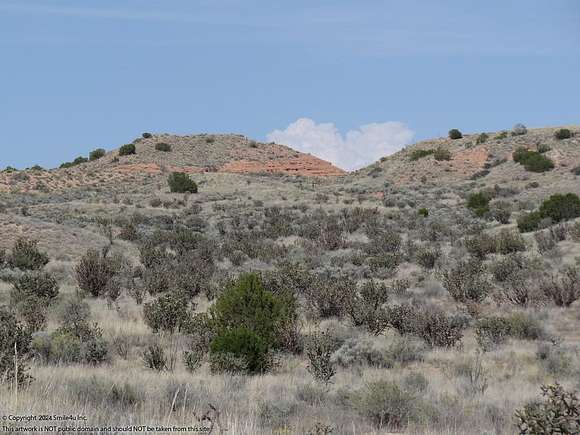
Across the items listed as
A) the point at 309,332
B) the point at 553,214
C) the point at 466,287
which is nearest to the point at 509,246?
the point at 553,214

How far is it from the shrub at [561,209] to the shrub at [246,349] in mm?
25425

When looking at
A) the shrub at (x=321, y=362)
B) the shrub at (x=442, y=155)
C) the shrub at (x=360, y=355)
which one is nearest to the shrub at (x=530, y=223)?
the shrub at (x=360, y=355)

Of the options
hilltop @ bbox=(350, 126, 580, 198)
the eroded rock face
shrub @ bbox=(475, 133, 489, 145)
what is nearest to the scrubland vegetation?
hilltop @ bbox=(350, 126, 580, 198)

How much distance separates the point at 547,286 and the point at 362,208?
2890 centimetres

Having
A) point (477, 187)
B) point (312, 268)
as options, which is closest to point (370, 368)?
point (312, 268)

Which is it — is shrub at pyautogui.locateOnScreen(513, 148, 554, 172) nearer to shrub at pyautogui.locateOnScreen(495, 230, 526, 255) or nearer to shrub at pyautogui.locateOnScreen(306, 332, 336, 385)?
shrub at pyautogui.locateOnScreen(495, 230, 526, 255)

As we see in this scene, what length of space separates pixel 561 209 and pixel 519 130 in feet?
153

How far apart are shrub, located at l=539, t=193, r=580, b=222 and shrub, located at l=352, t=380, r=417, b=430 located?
27.3 meters

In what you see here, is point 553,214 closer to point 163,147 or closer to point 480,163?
point 480,163

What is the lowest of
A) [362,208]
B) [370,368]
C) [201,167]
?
[370,368]

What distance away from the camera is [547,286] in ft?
61.0

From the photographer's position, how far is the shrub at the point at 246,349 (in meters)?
11.1

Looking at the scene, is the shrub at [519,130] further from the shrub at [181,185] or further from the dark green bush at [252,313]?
the dark green bush at [252,313]

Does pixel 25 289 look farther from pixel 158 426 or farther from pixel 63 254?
pixel 158 426
